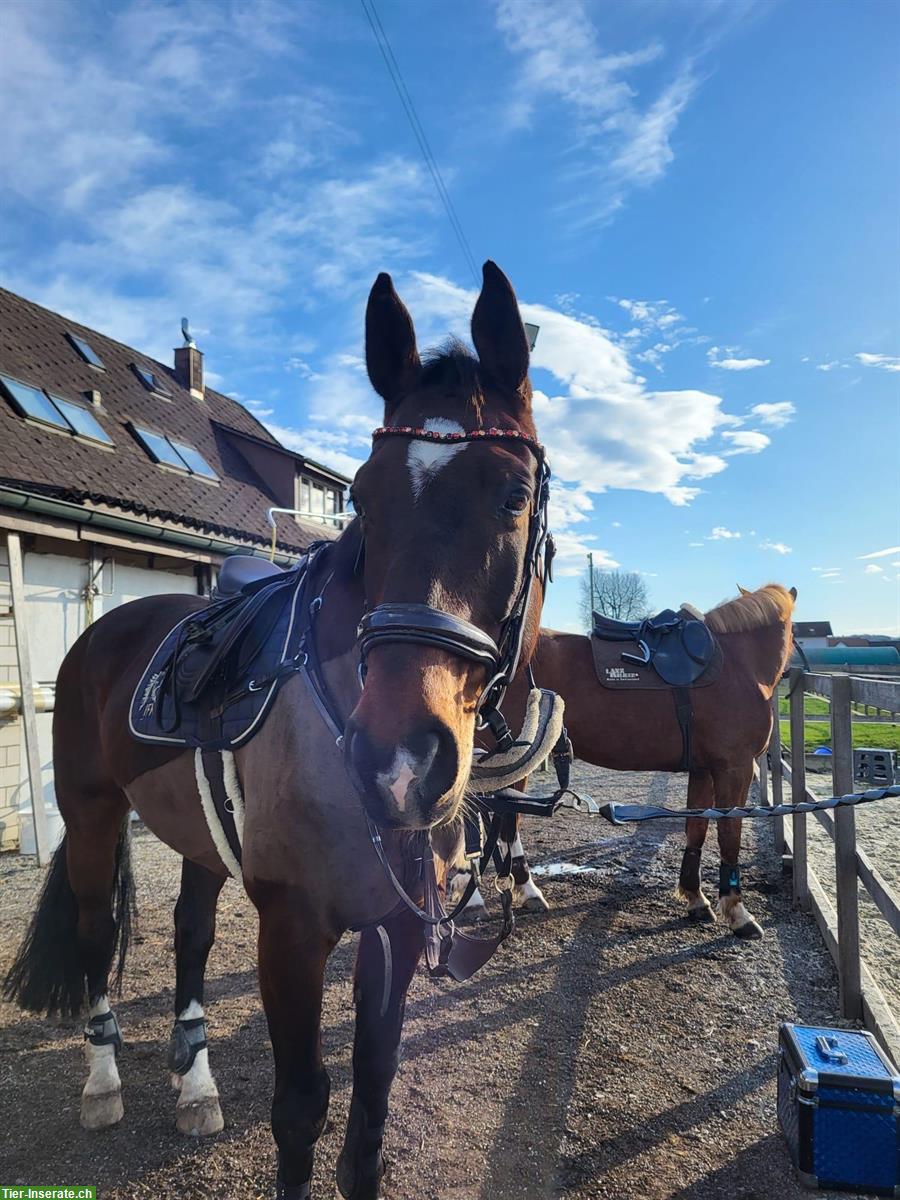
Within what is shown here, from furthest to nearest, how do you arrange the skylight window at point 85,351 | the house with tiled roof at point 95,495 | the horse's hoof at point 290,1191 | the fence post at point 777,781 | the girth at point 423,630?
the skylight window at point 85,351 < the house with tiled roof at point 95,495 < the fence post at point 777,781 < the horse's hoof at point 290,1191 < the girth at point 423,630

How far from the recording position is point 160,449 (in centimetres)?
1059

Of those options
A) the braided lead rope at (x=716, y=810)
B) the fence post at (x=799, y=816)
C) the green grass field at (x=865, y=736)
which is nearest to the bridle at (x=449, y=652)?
the braided lead rope at (x=716, y=810)

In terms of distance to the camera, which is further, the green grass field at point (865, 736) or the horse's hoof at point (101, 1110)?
the green grass field at point (865, 736)

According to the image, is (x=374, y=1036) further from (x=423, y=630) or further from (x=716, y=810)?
(x=423, y=630)

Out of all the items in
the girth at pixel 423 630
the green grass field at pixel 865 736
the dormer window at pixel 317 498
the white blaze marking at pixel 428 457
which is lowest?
the green grass field at pixel 865 736

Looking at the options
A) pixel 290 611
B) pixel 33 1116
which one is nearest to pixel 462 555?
pixel 290 611

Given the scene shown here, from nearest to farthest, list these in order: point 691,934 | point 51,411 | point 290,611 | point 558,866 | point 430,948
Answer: point 430,948 < point 290,611 < point 691,934 < point 558,866 < point 51,411

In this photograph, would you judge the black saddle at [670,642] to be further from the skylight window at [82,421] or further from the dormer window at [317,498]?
the dormer window at [317,498]

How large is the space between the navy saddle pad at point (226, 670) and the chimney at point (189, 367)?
13.7 metres

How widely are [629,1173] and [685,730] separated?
2.78m

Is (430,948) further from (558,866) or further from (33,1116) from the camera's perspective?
(558,866)

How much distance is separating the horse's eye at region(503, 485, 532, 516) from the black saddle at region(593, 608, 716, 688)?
3.52m

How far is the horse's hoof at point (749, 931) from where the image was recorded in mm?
4172

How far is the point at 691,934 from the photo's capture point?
14.0 ft
